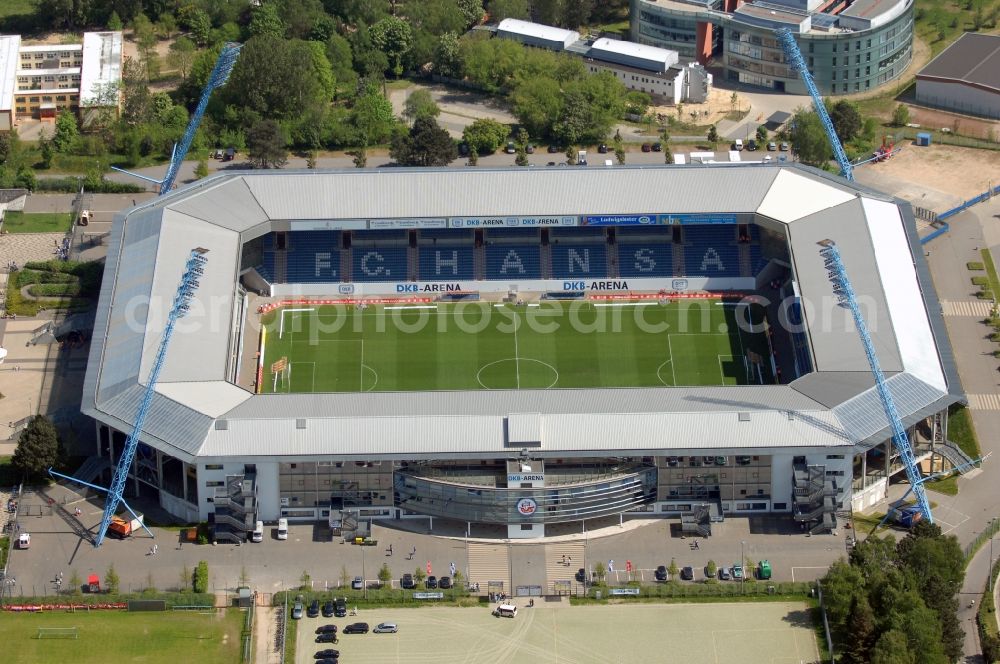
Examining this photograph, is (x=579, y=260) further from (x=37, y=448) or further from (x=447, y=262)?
(x=37, y=448)

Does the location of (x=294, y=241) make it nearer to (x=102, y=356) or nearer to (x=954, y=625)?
(x=102, y=356)

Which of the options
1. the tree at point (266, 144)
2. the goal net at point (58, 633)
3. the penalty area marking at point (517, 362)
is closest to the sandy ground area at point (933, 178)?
the penalty area marking at point (517, 362)

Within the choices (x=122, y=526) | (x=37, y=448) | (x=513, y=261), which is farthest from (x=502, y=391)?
Result: (x=37, y=448)

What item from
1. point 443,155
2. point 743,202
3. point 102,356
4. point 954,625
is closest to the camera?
point 954,625

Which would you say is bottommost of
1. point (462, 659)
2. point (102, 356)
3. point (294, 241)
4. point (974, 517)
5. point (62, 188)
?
point (462, 659)

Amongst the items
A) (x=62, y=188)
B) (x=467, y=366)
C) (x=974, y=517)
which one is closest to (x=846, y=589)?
(x=974, y=517)

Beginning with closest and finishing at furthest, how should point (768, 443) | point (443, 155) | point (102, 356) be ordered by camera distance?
point (768, 443) → point (102, 356) → point (443, 155)

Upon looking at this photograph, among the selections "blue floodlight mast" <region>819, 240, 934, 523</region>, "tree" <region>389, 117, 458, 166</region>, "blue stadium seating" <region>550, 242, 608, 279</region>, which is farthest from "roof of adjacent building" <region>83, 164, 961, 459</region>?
"tree" <region>389, 117, 458, 166</region>

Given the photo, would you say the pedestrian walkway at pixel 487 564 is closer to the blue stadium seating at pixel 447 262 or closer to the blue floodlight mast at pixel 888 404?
the blue floodlight mast at pixel 888 404
